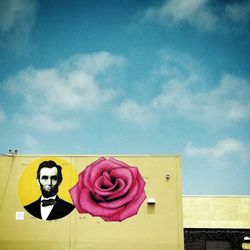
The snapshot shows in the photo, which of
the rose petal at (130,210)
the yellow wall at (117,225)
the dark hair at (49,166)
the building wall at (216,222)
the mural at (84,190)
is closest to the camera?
the yellow wall at (117,225)

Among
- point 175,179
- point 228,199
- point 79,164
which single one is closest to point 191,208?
point 228,199

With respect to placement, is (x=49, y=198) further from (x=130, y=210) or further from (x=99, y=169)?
(x=130, y=210)

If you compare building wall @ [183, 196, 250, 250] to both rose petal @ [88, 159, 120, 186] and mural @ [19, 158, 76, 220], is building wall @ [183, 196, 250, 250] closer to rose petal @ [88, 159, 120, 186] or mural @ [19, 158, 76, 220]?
rose petal @ [88, 159, 120, 186]

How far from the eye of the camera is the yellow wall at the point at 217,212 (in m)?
22.2

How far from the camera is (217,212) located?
73.8 feet

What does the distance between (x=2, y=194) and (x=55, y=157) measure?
271cm

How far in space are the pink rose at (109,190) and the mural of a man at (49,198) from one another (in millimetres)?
608

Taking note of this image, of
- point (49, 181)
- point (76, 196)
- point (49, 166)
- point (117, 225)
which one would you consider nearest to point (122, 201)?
point (117, 225)

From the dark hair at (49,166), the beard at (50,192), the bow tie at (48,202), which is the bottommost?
the bow tie at (48,202)

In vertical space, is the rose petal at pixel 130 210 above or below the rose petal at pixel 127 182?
below

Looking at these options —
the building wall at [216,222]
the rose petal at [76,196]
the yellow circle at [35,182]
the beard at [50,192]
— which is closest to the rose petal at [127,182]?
the rose petal at [76,196]

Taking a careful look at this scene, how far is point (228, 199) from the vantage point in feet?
74.3

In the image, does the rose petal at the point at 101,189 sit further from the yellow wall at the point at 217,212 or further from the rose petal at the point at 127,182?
the yellow wall at the point at 217,212

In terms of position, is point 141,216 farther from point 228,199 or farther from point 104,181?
point 228,199
